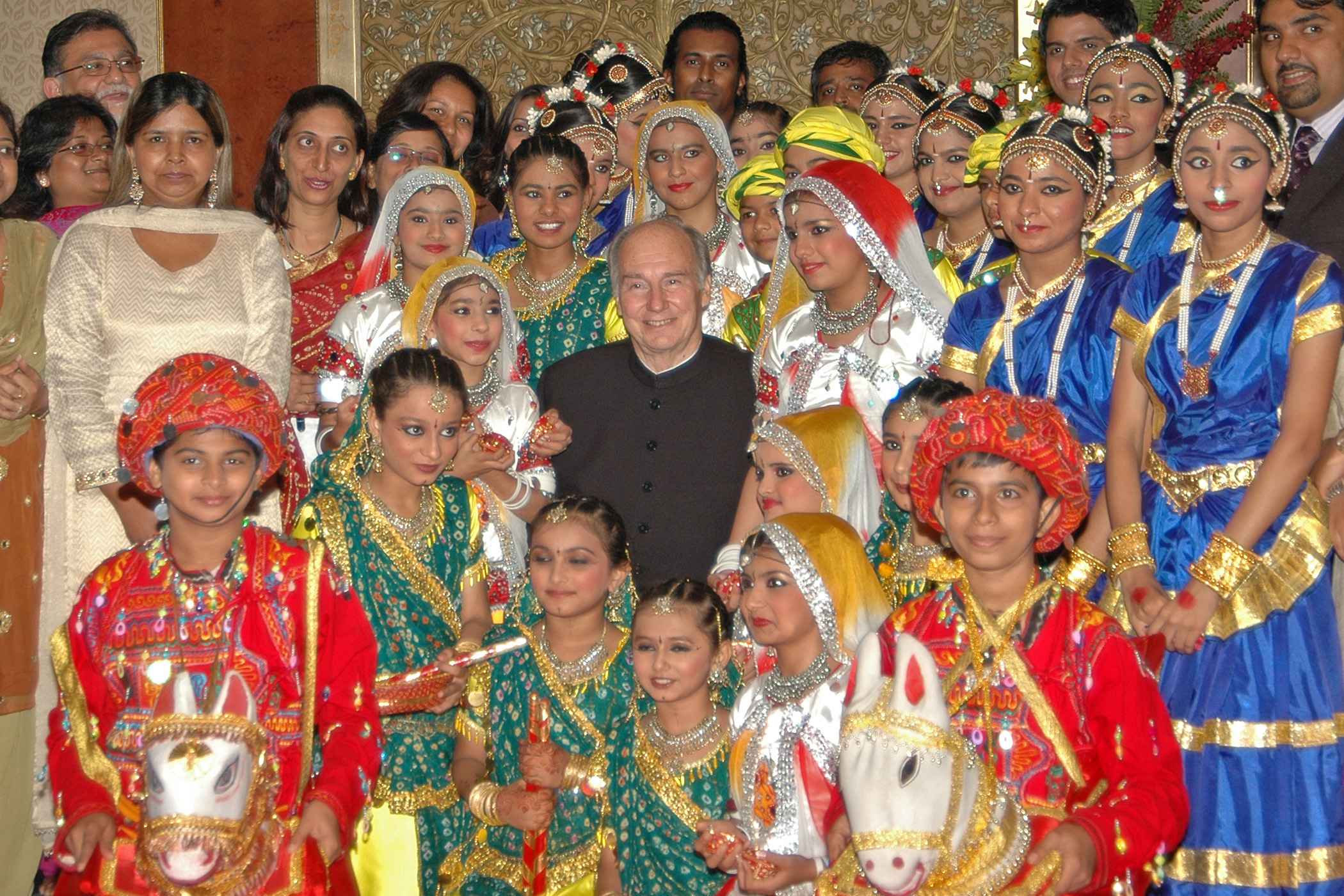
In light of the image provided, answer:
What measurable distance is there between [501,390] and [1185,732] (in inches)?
89.1

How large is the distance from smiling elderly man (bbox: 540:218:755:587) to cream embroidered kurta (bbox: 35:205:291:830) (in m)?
0.93

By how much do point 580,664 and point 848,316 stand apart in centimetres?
140

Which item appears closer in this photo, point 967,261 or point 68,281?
point 68,281

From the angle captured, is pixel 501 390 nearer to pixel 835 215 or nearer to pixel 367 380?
pixel 367 380

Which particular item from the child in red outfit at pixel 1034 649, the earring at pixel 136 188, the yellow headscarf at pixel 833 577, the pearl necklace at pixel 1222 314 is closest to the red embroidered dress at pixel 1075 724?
the child in red outfit at pixel 1034 649

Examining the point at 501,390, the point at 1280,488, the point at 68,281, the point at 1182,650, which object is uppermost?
the point at 68,281

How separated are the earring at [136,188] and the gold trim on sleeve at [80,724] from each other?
1684 mm

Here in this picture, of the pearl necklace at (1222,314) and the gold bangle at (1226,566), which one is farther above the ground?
the pearl necklace at (1222,314)

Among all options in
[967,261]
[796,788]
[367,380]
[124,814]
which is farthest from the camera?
[967,261]

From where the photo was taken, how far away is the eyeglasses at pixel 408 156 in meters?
5.16

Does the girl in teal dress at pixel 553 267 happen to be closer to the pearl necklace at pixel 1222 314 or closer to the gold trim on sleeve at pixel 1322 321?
the pearl necklace at pixel 1222 314

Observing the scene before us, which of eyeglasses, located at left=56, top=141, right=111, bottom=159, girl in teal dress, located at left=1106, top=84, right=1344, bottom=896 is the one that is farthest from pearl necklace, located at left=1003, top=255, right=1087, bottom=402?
eyeglasses, located at left=56, top=141, right=111, bottom=159

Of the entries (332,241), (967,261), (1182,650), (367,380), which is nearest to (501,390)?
(367,380)

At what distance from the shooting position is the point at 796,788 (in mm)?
3318
